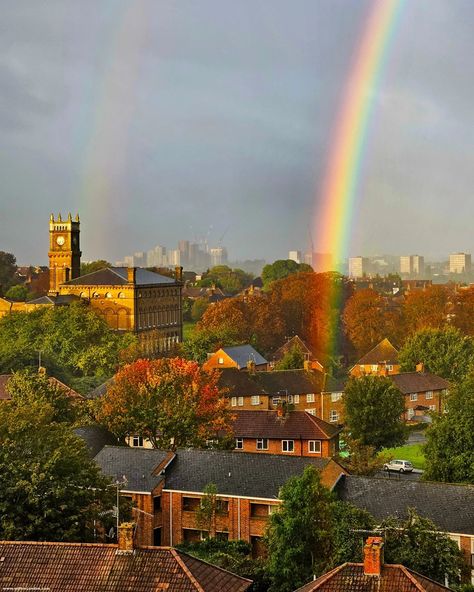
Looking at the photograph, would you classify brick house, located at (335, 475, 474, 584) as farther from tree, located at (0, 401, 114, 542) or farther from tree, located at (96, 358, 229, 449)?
tree, located at (96, 358, 229, 449)

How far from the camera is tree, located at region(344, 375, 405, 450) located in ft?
170

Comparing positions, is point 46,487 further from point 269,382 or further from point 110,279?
point 110,279

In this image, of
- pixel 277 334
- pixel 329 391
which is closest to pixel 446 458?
pixel 329 391

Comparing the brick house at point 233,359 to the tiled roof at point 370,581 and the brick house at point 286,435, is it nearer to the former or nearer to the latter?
the brick house at point 286,435

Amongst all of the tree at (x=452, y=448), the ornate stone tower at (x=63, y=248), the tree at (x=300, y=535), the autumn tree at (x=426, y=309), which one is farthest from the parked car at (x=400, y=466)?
the ornate stone tower at (x=63, y=248)

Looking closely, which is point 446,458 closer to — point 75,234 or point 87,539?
point 87,539

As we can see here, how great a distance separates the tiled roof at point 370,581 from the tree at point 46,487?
9.30 m

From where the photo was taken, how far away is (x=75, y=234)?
373 feet

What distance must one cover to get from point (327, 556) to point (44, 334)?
178 ft

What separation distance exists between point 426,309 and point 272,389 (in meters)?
42.9

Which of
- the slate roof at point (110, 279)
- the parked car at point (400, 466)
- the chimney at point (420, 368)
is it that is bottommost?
the parked car at point (400, 466)

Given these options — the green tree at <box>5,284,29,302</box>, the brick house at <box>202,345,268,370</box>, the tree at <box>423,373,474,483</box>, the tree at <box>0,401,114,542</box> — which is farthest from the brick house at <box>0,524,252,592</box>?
the green tree at <box>5,284,29,302</box>

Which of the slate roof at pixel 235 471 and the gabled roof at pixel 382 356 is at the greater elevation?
the gabled roof at pixel 382 356

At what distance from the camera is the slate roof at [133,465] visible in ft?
116
